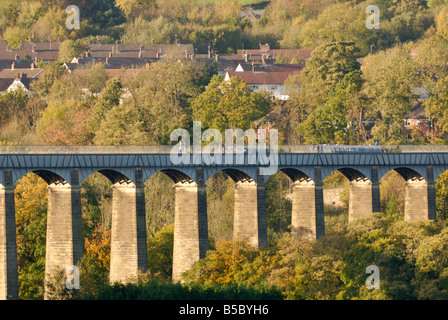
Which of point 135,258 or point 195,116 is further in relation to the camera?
point 195,116

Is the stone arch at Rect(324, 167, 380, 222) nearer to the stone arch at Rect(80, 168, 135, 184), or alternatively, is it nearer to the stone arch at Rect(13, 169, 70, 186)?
the stone arch at Rect(80, 168, 135, 184)

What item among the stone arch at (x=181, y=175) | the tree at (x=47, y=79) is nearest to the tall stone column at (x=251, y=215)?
the stone arch at (x=181, y=175)

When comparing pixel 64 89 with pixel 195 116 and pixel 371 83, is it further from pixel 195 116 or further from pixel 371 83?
pixel 371 83

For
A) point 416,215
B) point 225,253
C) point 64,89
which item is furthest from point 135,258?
point 64,89

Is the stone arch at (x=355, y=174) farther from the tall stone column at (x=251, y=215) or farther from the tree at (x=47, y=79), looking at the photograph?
the tree at (x=47, y=79)
